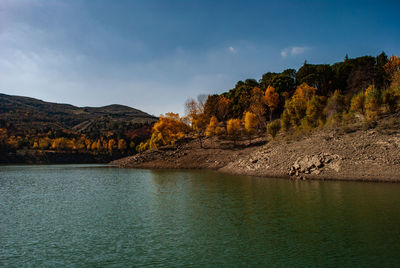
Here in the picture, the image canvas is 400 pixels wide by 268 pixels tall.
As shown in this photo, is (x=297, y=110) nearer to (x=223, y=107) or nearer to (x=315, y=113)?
(x=315, y=113)

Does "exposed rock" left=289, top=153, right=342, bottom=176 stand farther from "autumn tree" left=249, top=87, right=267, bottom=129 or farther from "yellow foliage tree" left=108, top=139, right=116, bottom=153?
"yellow foliage tree" left=108, top=139, right=116, bottom=153

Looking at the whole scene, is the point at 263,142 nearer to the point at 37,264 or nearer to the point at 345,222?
the point at 345,222

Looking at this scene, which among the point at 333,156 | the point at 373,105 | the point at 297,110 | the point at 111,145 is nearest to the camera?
the point at 333,156

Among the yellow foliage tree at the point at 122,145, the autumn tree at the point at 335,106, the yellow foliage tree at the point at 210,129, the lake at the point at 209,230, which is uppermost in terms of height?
the autumn tree at the point at 335,106

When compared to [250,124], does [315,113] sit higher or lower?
higher

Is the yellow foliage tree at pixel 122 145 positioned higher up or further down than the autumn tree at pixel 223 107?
further down

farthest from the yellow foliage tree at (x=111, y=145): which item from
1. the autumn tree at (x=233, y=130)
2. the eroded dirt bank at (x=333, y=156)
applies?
the eroded dirt bank at (x=333, y=156)

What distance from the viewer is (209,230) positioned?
15516mm

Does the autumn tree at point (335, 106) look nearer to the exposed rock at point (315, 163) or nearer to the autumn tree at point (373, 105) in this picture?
the autumn tree at point (373, 105)

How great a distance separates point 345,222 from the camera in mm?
16016

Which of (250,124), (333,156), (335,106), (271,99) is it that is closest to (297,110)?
(335,106)

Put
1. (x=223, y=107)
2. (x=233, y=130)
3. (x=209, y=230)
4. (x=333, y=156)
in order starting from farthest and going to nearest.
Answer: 1. (x=223, y=107)
2. (x=233, y=130)
3. (x=333, y=156)
4. (x=209, y=230)

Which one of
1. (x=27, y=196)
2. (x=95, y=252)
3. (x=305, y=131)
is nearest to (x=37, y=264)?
(x=95, y=252)

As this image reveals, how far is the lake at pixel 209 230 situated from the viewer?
1134 cm
